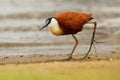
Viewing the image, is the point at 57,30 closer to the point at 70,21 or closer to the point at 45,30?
the point at 70,21

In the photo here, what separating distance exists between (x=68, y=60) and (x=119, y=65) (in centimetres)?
109

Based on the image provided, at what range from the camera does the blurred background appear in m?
11.5

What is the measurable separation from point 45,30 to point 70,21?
3.16 metres

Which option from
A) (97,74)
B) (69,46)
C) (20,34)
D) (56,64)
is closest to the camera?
(97,74)

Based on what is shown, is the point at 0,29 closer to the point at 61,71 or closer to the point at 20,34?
the point at 20,34

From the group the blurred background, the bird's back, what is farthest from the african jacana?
the blurred background

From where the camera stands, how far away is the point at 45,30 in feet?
42.5

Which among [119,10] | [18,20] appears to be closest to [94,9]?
[119,10]

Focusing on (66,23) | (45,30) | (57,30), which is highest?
(66,23)

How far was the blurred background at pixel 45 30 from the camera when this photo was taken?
37.8 feet

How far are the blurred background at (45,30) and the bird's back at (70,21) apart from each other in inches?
46.7

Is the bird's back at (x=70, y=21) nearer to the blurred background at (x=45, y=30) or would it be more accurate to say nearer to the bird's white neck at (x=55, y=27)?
the bird's white neck at (x=55, y=27)

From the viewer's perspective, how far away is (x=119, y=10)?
14484 millimetres

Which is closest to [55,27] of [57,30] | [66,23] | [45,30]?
[57,30]
